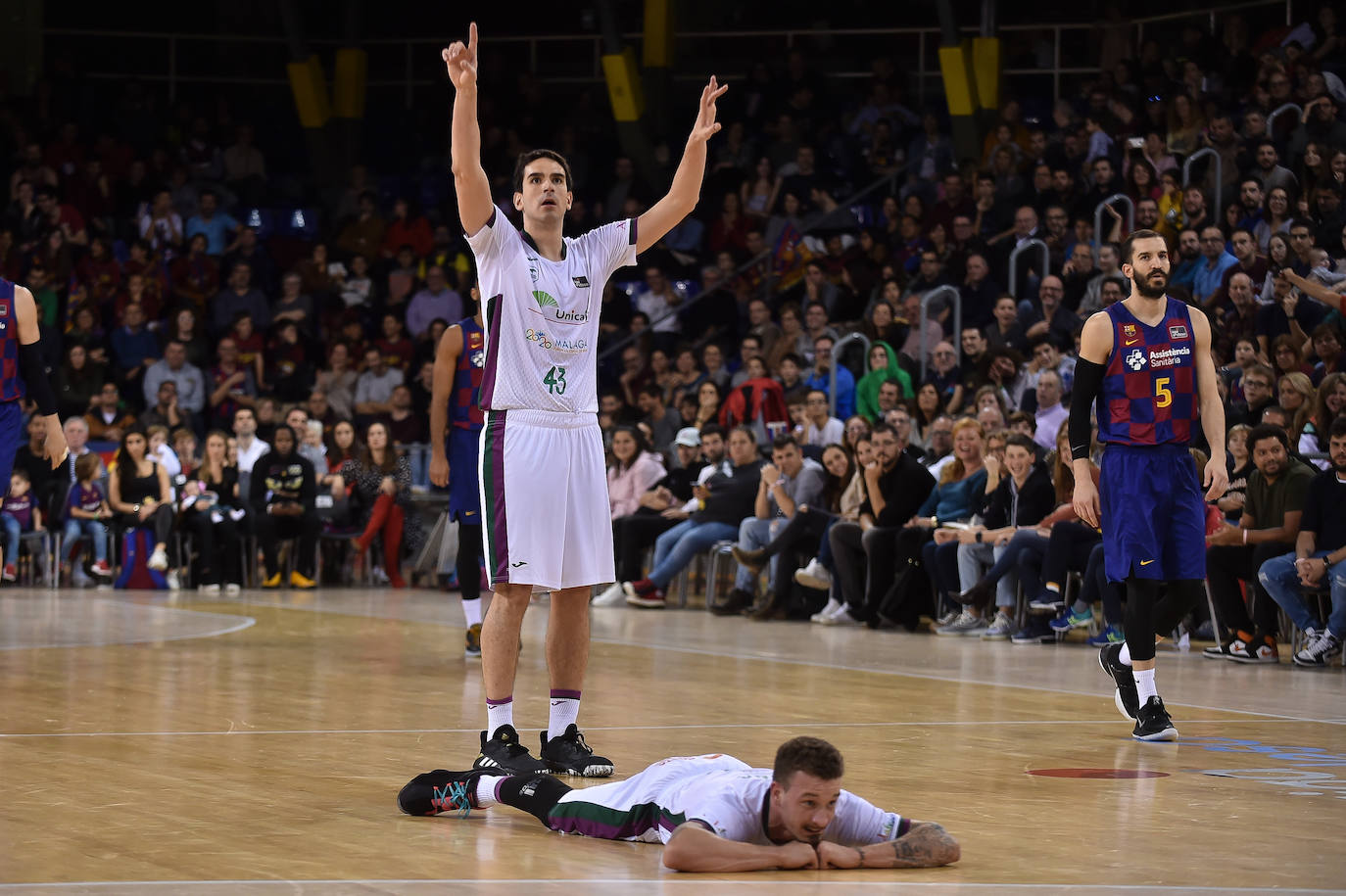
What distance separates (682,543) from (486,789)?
9103mm

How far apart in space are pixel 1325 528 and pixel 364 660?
525cm

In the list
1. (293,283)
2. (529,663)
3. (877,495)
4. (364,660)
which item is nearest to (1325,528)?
(877,495)

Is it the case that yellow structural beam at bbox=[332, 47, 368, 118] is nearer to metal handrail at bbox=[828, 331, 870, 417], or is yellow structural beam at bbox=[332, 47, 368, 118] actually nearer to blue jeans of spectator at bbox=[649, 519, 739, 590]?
metal handrail at bbox=[828, 331, 870, 417]

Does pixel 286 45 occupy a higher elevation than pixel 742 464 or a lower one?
higher

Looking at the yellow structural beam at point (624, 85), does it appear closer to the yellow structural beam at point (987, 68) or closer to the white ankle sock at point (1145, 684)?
the yellow structural beam at point (987, 68)

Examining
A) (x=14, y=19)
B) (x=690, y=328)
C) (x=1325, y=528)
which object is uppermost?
(x=14, y=19)

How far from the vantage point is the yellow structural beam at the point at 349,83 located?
22.0 m

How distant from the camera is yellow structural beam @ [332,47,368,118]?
72.2ft

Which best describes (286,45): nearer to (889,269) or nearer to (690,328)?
(690,328)

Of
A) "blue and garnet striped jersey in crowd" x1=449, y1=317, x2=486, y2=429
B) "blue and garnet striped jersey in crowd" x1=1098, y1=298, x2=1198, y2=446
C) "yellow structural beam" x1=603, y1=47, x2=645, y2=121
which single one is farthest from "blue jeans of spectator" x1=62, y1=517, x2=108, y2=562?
"blue and garnet striped jersey in crowd" x1=1098, y1=298, x2=1198, y2=446

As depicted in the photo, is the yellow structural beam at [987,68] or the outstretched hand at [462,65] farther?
the yellow structural beam at [987,68]

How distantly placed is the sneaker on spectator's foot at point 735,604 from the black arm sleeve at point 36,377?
21.4ft

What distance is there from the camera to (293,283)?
19625 mm

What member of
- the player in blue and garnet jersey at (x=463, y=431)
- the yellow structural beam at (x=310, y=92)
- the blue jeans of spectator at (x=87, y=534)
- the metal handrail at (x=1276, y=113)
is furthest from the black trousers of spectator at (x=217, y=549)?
the metal handrail at (x=1276, y=113)
